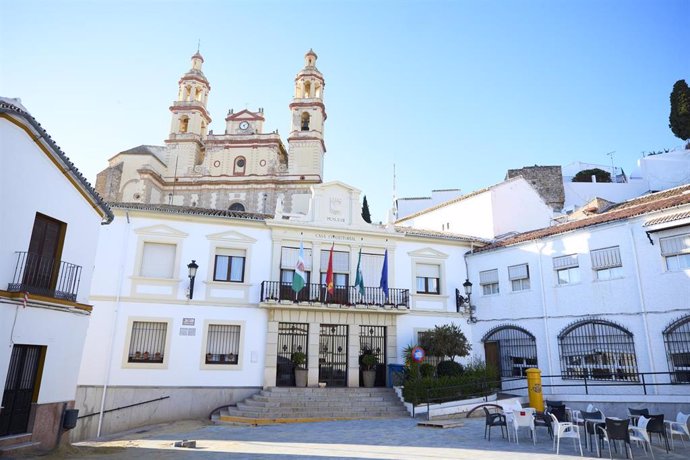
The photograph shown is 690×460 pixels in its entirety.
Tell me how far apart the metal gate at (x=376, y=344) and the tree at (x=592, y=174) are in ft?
108

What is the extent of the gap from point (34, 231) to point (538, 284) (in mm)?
15230

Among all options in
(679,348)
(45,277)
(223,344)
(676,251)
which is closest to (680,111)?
(676,251)

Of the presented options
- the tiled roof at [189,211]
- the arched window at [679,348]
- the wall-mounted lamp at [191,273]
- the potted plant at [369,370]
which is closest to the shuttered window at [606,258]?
the arched window at [679,348]

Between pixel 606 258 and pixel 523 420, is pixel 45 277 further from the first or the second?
pixel 606 258

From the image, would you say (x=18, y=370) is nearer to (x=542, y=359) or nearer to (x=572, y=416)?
(x=572, y=416)

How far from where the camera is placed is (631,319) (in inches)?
554

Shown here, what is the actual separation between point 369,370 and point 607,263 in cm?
879

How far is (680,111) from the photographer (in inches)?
1478

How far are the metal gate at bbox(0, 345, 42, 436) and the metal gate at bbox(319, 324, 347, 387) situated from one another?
9649 millimetres

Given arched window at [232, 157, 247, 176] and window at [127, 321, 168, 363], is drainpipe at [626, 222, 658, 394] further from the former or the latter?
arched window at [232, 157, 247, 176]

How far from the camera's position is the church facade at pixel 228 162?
126 feet

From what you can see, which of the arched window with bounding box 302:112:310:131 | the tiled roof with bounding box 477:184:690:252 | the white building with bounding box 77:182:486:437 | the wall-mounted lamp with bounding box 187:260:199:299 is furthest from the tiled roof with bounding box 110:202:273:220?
the arched window with bounding box 302:112:310:131

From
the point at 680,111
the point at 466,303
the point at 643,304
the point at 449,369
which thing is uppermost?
the point at 680,111

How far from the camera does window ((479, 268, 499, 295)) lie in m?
18.7
